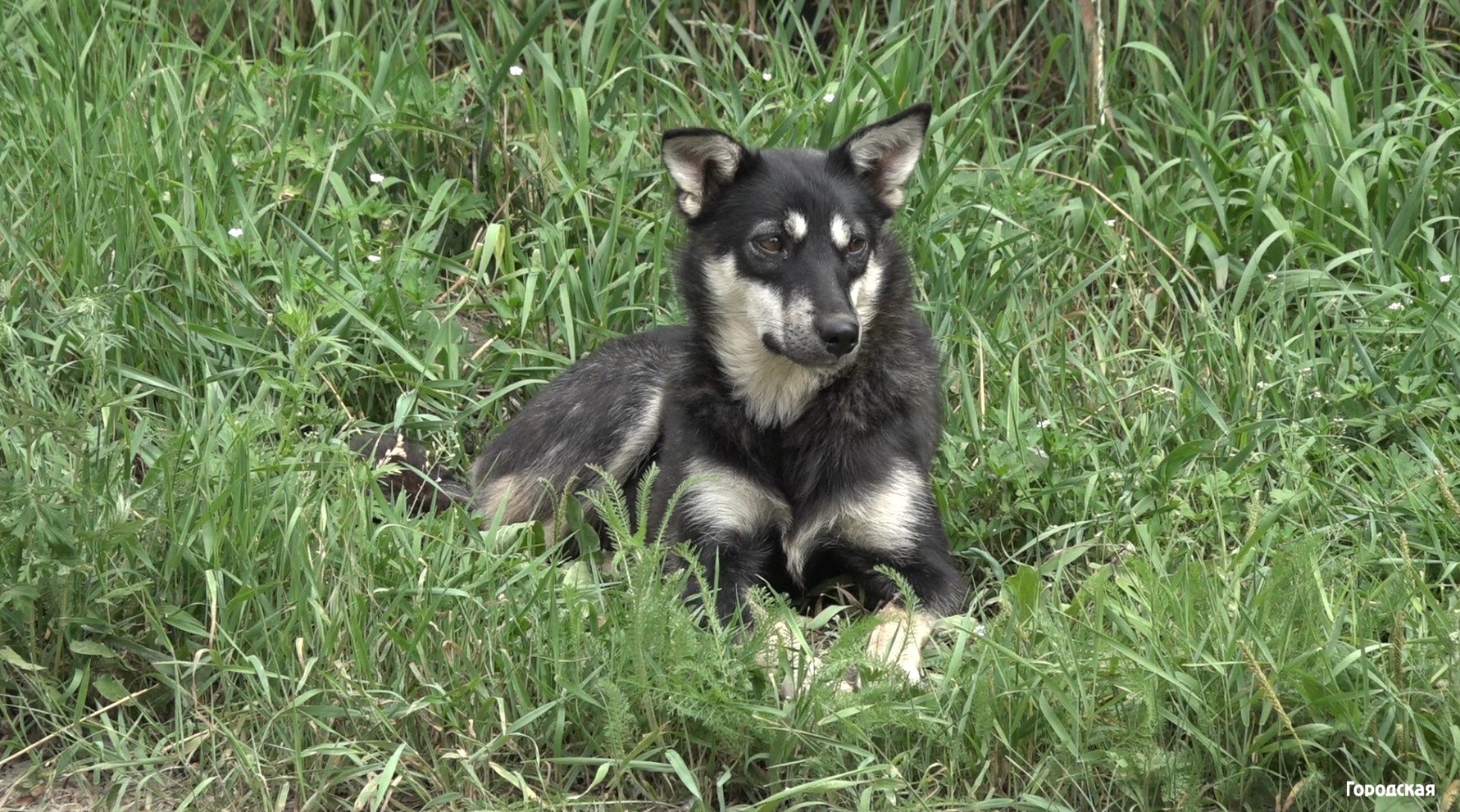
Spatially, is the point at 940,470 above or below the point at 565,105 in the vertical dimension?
below

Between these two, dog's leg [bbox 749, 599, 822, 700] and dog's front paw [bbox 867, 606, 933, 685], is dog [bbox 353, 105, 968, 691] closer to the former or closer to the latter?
dog's front paw [bbox 867, 606, 933, 685]

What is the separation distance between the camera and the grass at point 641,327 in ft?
10.2

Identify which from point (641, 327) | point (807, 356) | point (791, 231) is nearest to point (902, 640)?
point (807, 356)

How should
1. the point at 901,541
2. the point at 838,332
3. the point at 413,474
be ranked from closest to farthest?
1. the point at 838,332
2. the point at 901,541
3. the point at 413,474

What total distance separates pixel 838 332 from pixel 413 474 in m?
1.26

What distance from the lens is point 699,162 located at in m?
4.11

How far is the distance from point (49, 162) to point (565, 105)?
163 cm

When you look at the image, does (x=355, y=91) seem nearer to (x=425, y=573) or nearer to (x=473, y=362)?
(x=473, y=362)

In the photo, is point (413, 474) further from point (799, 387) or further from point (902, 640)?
point (902, 640)

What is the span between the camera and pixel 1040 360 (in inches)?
189

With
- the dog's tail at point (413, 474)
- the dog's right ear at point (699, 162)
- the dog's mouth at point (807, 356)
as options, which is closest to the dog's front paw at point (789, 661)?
the dog's mouth at point (807, 356)

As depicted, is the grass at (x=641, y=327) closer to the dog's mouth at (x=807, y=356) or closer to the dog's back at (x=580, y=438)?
the dog's back at (x=580, y=438)

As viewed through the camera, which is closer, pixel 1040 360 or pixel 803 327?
pixel 803 327

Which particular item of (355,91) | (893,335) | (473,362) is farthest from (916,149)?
(355,91)
